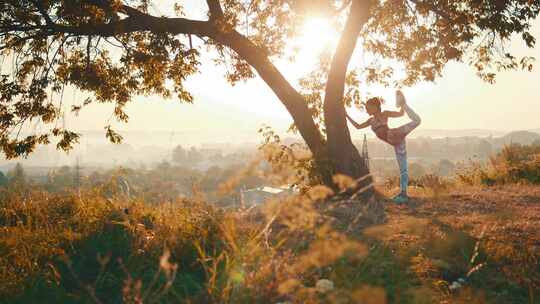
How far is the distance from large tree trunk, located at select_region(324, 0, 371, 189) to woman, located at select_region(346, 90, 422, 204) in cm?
78

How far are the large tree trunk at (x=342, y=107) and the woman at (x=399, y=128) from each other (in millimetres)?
781

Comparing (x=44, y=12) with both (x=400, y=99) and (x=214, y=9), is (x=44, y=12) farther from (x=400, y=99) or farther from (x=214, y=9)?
(x=400, y=99)

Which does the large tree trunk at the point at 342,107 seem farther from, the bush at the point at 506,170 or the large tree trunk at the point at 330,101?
the bush at the point at 506,170

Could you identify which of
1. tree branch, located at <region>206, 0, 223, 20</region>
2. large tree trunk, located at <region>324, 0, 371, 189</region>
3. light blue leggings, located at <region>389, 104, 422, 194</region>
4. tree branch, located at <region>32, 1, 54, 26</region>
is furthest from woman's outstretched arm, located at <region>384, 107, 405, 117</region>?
tree branch, located at <region>32, 1, 54, 26</region>

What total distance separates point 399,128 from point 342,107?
66.4 inches

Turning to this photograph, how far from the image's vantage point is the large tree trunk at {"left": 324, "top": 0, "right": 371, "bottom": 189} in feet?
34.6

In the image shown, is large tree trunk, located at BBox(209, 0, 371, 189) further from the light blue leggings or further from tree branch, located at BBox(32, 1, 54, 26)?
tree branch, located at BBox(32, 1, 54, 26)

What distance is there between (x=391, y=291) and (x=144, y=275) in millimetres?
2309

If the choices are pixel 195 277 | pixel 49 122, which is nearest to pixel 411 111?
pixel 195 277

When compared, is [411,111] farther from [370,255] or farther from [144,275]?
[144,275]

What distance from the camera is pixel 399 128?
9570 millimetres

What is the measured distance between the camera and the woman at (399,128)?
376 inches

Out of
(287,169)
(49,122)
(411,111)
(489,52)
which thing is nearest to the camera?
(287,169)

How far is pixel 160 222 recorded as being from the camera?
581 centimetres
